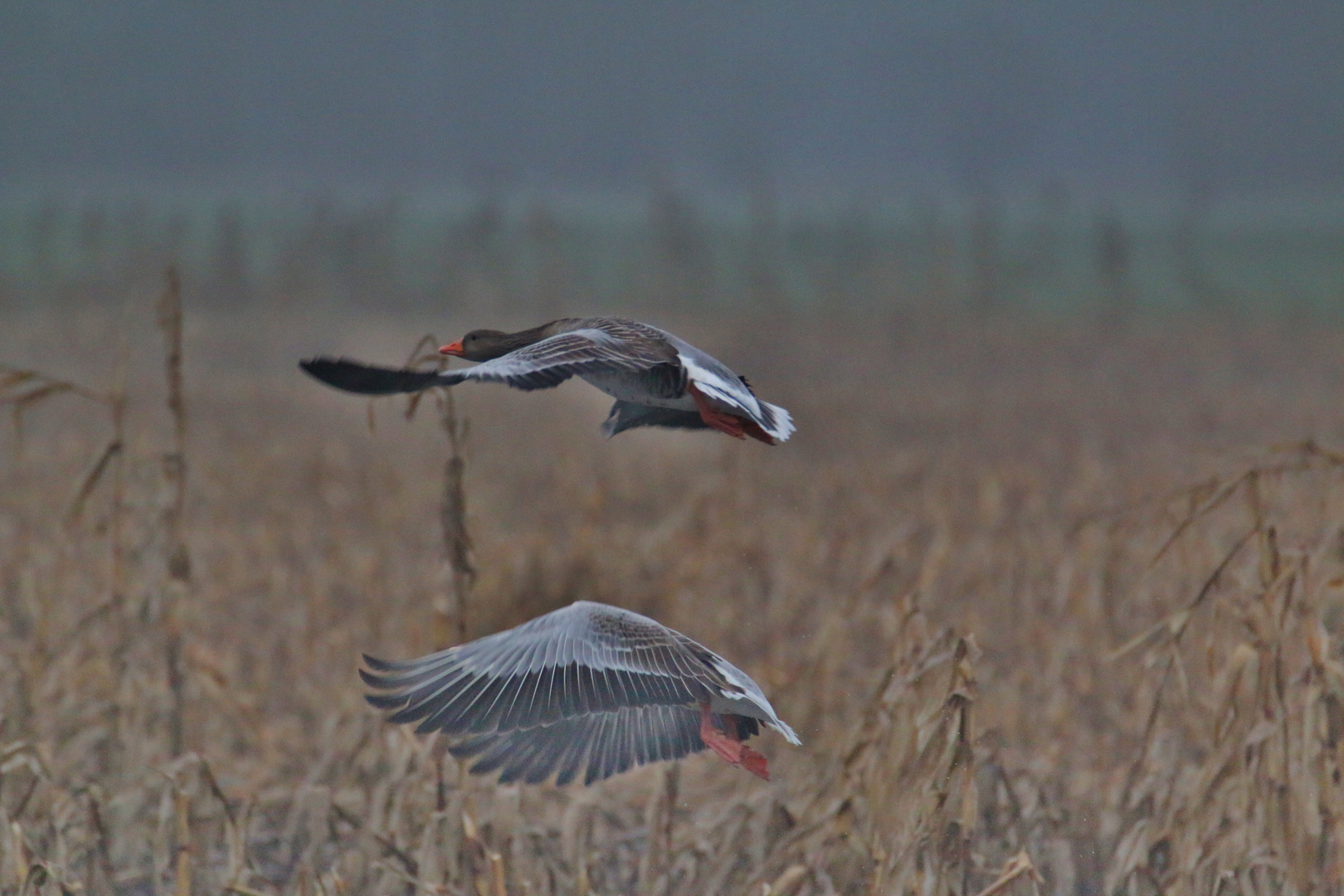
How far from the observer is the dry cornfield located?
3.92 m

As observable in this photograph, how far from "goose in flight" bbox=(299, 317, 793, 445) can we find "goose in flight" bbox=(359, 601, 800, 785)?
0.40 m

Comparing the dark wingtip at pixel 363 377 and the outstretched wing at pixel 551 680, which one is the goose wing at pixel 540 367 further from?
the outstretched wing at pixel 551 680

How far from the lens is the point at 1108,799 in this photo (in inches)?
191

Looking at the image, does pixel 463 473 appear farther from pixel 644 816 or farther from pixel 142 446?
pixel 142 446

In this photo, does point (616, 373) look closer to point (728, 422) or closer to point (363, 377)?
point (728, 422)

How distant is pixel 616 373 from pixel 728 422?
24cm

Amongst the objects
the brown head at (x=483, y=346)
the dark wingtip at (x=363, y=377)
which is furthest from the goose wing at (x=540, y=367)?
the brown head at (x=483, y=346)

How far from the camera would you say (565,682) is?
2533mm

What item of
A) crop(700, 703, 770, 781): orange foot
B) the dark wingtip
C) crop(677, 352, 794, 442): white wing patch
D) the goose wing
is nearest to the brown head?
the goose wing

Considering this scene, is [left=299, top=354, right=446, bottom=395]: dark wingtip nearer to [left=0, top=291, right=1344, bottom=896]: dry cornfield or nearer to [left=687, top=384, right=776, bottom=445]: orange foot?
[left=687, top=384, right=776, bottom=445]: orange foot

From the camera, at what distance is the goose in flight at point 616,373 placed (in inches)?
77.9

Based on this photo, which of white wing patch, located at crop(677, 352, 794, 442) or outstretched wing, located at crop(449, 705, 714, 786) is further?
outstretched wing, located at crop(449, 705, 714, 786)

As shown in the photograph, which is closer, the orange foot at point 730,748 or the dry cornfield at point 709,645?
the orange foot at point 730,748

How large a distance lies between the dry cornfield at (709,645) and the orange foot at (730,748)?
2.88 feet
